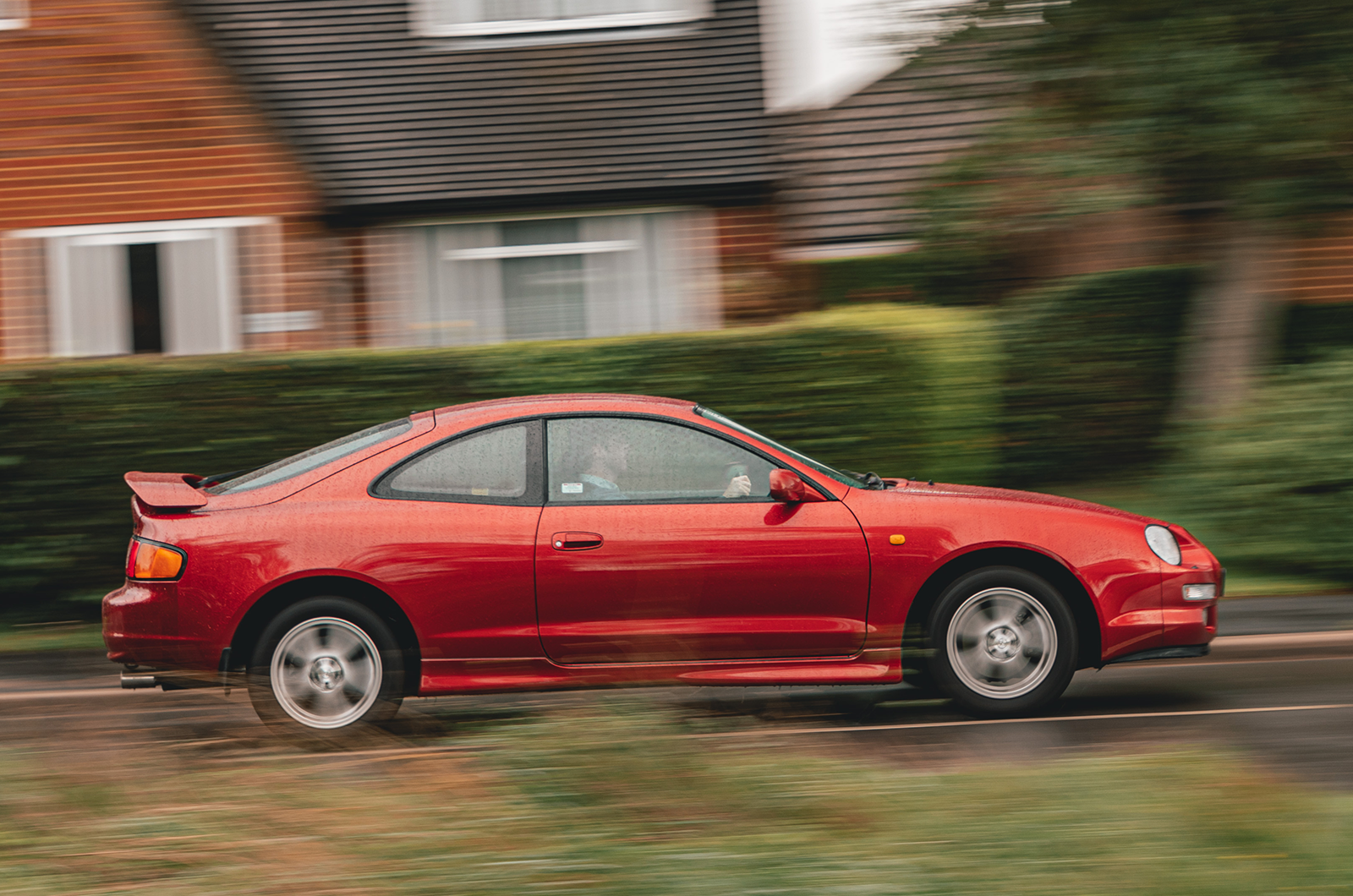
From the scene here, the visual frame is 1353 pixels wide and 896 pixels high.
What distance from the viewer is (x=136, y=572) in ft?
20.1

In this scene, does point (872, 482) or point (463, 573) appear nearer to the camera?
point (463, 573)

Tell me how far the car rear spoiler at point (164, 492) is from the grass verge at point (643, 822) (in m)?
1.86

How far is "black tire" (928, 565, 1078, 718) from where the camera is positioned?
6156 millimetres

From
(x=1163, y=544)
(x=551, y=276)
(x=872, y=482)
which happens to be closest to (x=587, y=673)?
(x=872, y=482)

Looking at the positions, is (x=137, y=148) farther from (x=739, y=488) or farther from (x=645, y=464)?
(x=739, y=488)

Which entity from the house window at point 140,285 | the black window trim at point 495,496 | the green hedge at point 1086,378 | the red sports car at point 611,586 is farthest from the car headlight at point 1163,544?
the house window at point 140,285

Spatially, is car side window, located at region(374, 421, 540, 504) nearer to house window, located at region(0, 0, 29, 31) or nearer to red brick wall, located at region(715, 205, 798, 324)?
red brick wall, located at region(715, 205, 798, 324)

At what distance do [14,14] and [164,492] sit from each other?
934cm

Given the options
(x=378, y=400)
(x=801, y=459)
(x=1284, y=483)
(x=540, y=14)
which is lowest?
(x=1284, y=483)

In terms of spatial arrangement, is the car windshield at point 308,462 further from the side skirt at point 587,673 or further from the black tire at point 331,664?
the side skirt at point 587,673

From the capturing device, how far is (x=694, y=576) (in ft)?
20.0

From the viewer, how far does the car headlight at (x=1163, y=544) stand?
246 inches

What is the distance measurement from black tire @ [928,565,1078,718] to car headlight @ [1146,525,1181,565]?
49cm

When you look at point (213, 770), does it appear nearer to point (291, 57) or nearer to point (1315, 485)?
point (1315, 485)
